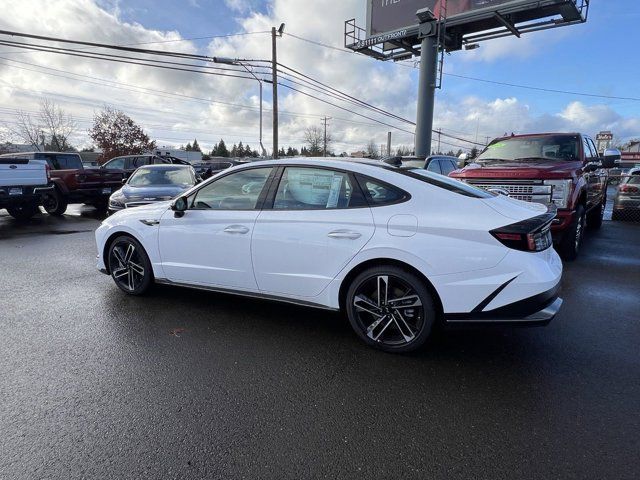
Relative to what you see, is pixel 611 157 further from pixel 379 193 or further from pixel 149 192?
pixel 149 192

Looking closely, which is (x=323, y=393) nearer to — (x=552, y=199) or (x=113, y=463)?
(x=113, y=463)

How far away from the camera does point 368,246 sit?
124 inches

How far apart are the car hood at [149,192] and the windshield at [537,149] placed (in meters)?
6.98

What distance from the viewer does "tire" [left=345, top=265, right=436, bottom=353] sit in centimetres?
306

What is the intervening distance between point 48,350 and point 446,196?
3594mm

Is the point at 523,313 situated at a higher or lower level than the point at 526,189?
lower

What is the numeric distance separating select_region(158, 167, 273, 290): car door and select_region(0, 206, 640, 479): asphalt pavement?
472 millimetres

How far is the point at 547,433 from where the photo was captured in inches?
91.0

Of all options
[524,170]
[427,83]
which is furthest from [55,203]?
[427,83]

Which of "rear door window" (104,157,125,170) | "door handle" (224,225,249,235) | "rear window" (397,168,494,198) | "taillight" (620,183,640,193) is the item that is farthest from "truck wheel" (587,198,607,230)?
"rear door window" (104,157,125,170)

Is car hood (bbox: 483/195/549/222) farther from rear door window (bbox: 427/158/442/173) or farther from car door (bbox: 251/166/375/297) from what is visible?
rear door window (bbox: 427/158/442/173)

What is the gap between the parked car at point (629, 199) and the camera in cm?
1053

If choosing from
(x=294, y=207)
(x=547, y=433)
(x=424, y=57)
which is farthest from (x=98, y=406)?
(x=424, y=57)

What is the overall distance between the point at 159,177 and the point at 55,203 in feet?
15.4
